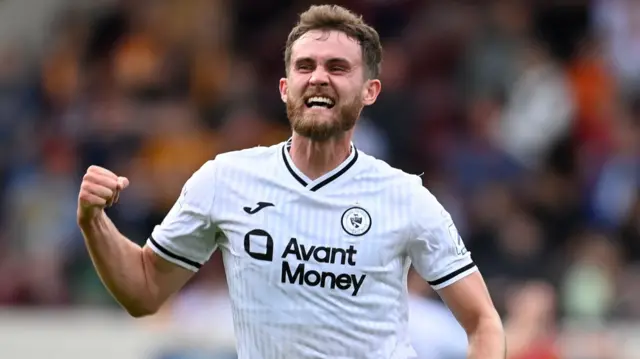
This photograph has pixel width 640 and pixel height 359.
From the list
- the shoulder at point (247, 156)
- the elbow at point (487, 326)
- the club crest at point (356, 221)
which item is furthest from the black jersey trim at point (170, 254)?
the elbow at point (487, 326)

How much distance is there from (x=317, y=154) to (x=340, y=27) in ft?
1.59

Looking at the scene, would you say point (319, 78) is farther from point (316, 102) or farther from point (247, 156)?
point (247, 156)

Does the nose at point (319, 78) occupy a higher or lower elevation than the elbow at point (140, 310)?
higher

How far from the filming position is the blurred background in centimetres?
1112

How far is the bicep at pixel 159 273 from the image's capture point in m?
5.55

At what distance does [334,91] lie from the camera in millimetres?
5324

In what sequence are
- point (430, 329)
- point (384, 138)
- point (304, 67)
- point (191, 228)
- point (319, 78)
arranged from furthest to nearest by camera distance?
point (384, 138), point (430, 329), point (191, 228), point (304, 67), point (319, 78)


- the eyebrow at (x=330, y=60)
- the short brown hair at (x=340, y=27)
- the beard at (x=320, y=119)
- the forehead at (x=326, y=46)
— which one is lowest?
the beard at (x=320, y=119)

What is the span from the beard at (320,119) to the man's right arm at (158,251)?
1.38ft

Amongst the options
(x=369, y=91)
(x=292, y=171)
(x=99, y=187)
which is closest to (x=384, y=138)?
(x=369, y=91)

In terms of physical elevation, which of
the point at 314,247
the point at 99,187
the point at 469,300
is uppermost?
the point at 99,187

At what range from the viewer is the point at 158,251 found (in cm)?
557

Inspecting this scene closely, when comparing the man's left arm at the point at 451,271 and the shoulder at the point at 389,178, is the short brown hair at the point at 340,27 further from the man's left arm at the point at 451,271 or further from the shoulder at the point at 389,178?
the man's left arm at the point at 451,271

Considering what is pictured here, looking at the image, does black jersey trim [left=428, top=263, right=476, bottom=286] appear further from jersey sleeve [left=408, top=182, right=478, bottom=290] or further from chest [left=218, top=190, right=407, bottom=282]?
chest [left=218, top=190, right=407, bottom=282]
